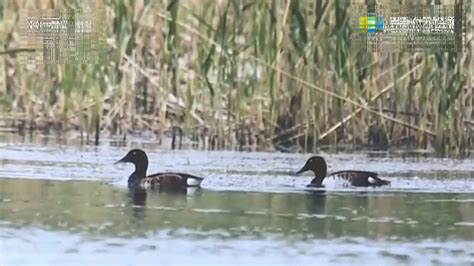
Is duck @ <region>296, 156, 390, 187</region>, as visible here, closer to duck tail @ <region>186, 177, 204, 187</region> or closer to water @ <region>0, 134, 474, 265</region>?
water @ <region>0, 134, 474, 265</region>

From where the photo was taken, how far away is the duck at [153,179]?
3.70 meters

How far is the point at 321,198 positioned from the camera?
3711 millimetres

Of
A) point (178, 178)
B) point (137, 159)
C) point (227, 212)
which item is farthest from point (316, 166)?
point (137, 159)

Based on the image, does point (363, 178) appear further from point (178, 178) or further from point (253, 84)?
point (178, 178)

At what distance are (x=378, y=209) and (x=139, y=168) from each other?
0.65 m

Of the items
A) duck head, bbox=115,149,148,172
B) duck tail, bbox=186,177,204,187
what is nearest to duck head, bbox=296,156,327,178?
duck tail, bbox=186,177,204,187

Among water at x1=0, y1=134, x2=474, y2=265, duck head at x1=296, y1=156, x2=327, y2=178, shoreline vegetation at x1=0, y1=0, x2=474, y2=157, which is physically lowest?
water at x1=0, y1=134, x2=474, y2=265

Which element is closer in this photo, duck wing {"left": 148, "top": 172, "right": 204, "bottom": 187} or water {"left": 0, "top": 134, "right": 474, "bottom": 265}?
water {"left": 0, "top": 134, "right": 474, "bottom": 265}

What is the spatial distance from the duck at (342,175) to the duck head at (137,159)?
0.42m

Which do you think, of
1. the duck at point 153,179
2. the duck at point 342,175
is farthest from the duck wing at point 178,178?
the duck at point 342,175

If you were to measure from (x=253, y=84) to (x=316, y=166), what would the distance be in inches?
11.3

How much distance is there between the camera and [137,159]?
3.70 meters

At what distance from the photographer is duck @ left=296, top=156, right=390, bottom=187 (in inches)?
145

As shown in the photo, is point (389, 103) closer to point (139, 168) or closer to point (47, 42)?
point (139, 168)
